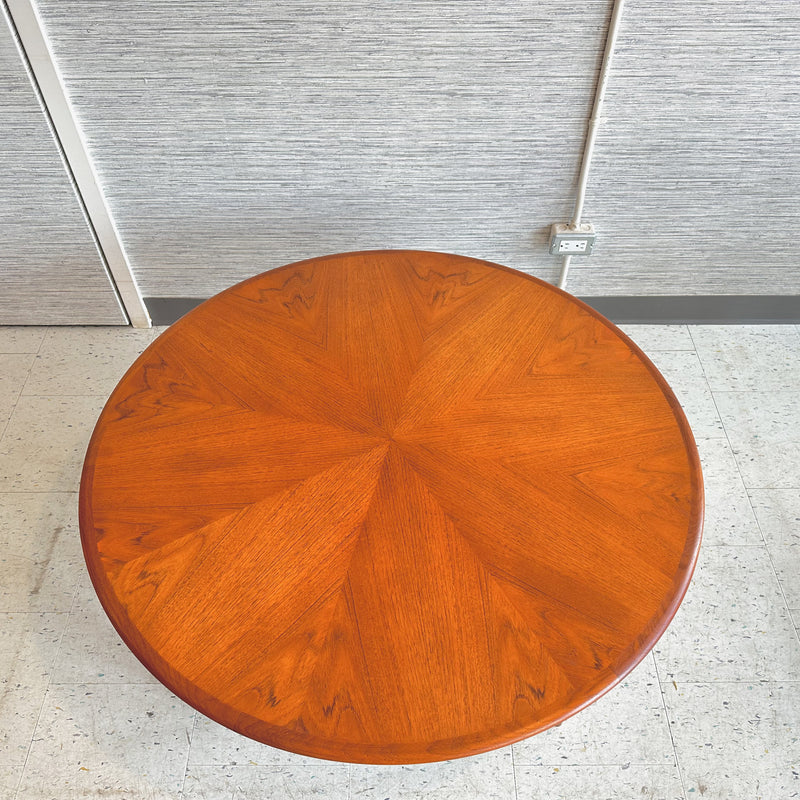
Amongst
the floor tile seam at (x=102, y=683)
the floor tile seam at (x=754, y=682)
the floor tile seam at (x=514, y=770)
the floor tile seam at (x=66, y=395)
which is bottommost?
the floor tile seam at (x=754, y=682)

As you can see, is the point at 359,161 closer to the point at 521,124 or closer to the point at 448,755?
the point at 521,124

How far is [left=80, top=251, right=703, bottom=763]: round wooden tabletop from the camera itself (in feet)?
3.47

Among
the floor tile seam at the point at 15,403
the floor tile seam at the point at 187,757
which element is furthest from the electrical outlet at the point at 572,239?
the floor tile seam at the point at 15,403

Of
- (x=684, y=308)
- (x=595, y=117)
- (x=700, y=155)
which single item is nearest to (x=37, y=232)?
(x=595, y=117)

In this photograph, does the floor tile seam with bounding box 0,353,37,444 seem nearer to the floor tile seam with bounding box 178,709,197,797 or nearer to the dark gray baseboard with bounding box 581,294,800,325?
the floor tile seam with bounding box 178,709,197,797

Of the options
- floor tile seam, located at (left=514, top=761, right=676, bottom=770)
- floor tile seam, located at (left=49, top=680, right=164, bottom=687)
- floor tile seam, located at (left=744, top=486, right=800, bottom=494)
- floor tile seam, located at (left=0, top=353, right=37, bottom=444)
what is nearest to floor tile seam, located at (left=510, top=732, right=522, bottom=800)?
floor tile seam, located at (left=514, top=761, right=676, bottom=770)

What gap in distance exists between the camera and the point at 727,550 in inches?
68.7

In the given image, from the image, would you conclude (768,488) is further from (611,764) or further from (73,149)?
(73,149)

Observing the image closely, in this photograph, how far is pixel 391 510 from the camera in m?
1.23

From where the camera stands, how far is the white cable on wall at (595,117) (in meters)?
1.55

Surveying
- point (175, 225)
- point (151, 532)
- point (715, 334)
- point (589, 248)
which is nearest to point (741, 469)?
point (715, 334)

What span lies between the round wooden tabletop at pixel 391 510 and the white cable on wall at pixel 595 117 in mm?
431

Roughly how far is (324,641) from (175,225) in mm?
1303

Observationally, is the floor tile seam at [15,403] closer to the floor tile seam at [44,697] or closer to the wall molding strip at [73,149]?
the wall molding strip at [73,149]
